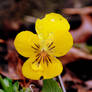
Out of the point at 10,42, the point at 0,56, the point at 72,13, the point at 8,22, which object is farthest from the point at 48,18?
the point at 72,13

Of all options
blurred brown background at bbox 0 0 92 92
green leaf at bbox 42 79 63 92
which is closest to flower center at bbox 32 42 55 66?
green leaf at bbox 42 79 63 92

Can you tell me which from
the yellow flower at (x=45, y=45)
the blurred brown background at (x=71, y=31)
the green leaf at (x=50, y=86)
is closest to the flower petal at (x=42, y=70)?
the yellow flower at (x=45, y=45)

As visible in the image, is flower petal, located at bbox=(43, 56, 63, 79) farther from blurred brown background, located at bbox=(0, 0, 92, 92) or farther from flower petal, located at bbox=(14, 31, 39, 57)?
blurred brown background, located at bbox=(0, 0, 92, 92)

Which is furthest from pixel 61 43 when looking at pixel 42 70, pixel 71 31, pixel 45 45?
pixel 71 31

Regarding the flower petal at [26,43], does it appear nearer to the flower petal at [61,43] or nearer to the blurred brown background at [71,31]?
the flower petal at [61,43]

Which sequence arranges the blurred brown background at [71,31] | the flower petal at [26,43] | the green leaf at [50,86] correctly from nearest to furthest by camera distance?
the flower petal at [26,43], the green leaf at [50,86], the blurred brown background at [71,31]

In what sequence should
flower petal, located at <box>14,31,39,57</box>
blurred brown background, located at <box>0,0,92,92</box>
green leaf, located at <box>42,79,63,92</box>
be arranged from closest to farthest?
flower petal, located at <box>14,31,39,57</box>, green leaf, located at <box>42,79,63,92</box>, blurred brown background, located at <box>0,0,92,92</box>

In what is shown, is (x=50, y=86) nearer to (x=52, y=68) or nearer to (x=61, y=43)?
(x=52, y=68)
